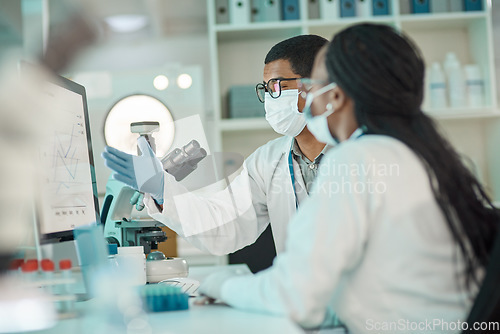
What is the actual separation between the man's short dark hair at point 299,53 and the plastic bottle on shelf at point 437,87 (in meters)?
1.24

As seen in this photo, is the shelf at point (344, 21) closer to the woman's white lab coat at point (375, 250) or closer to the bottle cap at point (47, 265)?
the woman's white lab coat at point (375, 250)

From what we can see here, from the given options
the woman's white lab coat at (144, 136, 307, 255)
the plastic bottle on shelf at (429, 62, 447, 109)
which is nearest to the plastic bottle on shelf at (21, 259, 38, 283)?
the woman's white lab coat at (144, 136, 307, 255)

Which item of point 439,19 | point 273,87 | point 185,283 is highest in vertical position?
point 439,19

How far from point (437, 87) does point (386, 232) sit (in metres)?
2.17

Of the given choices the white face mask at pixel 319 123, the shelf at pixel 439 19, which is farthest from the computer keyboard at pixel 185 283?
the shelf at pixel 439 19

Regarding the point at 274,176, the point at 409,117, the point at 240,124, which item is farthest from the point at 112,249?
the point at 240,124

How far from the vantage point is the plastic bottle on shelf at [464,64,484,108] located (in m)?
2.81

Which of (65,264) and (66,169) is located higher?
(66,169)

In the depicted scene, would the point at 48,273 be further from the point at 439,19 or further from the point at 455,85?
the point at 439,19

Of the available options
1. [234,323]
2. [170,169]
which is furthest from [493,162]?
[234,323]

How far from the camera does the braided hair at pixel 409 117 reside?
0.87 metres

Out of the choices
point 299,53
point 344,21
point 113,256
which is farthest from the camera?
point 344,21

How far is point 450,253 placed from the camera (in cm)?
86

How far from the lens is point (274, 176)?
1802 mm
